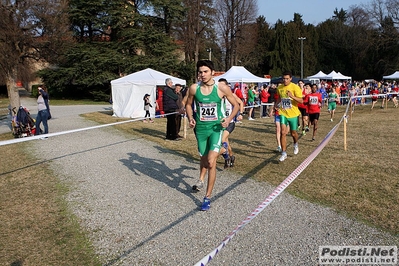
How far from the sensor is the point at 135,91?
2039 cm

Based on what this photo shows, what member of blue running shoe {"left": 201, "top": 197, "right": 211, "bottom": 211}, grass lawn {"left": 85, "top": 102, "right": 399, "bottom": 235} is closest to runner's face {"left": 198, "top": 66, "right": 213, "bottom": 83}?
blue running shoe {"left": 201, "top": 197, "right": 211, "bottom": 211}

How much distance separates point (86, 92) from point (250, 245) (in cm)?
4293

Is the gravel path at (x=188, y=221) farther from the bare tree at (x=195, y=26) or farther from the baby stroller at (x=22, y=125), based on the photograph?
the bare tree at (x=195, y=26)

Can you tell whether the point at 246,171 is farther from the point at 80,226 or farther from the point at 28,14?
the point at 28,14

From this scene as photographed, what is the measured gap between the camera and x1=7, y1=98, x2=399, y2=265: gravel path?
12.1 feet

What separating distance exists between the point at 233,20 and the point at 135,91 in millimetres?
32629

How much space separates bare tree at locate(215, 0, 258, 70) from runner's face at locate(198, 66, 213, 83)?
45519mm

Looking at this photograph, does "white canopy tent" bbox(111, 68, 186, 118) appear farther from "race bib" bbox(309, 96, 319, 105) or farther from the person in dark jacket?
"race bib" bbox(309, 96, 319, 105)

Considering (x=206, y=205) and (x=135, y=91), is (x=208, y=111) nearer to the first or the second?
(x=206, y=205)

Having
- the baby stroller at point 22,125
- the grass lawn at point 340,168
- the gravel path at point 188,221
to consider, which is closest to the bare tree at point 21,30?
the baby stroller at point 22,125

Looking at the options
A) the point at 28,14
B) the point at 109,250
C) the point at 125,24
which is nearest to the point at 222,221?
the point at 109,250

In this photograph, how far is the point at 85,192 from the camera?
19.9 feet

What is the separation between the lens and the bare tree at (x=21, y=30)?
17281mm

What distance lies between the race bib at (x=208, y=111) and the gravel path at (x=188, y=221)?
52.2 inches
